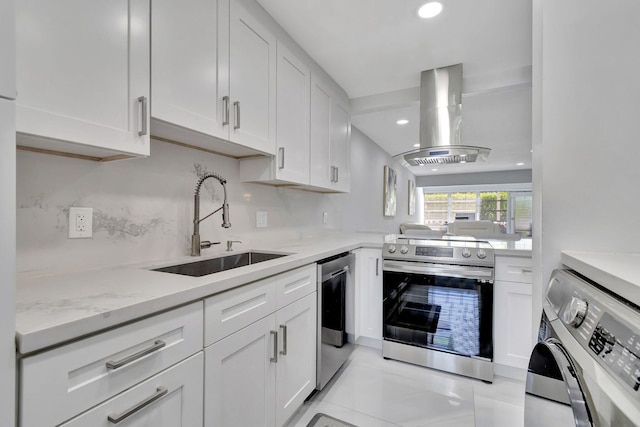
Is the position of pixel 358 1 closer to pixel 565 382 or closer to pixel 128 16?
pixel 128 16

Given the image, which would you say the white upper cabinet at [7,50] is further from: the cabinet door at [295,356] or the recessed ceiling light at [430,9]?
the recessed ceiling light at [430,9]

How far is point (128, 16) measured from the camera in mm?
1025

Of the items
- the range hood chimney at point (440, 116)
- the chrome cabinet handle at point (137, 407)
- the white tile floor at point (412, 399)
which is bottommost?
the white tile floor at point (412, 399)

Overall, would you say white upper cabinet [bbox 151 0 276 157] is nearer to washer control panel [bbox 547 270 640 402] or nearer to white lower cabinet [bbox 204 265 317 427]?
white lower cabinet [bbox 204 265 317 427]

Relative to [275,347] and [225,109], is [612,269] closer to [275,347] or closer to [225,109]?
[275,347]

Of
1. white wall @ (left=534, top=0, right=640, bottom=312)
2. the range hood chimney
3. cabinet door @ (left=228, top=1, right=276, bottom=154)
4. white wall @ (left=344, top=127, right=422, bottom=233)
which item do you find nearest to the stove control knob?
white wall @ (left=534, top=0, right=640, bottom=312)

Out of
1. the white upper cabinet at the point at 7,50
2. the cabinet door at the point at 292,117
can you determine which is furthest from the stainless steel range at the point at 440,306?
the white upper cabinet at the point at 7,50

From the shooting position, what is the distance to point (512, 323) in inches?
75.9

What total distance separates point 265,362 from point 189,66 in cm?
135

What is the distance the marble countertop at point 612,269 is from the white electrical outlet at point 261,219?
1703 millimetres

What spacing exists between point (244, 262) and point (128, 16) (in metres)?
1.34

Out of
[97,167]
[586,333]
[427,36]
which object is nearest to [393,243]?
[427,36]

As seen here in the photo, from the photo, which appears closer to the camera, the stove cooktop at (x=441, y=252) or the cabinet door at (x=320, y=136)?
the stove cooktop at (x=441, y=252)

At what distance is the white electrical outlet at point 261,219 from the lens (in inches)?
82.1
